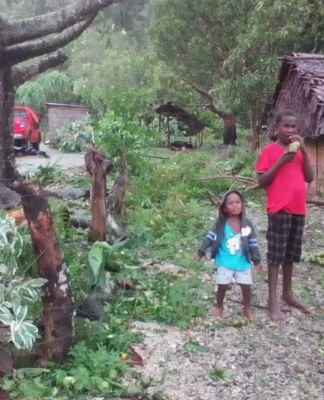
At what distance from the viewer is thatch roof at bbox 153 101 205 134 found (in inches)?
1026

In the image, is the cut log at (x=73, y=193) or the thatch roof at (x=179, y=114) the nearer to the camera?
the cut log at (x=73, y=193)

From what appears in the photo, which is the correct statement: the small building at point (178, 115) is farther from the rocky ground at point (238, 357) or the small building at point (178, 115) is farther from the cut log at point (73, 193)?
the rocky ground at point (238, 357)

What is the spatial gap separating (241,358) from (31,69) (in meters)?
9.42

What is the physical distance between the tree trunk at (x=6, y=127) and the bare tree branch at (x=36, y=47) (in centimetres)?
30

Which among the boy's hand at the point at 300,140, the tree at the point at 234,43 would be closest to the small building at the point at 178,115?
the tree at the point at 234,43

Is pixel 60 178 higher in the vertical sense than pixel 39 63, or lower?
lower

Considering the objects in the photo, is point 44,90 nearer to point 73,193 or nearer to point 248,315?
point 73,193

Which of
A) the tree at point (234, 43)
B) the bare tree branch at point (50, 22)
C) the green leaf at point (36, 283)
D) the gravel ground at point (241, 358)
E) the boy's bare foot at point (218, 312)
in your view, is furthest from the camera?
the tree at point (234, 43)

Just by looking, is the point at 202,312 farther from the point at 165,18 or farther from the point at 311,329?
the point at 165,18

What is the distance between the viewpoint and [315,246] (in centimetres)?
848

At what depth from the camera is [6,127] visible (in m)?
11.2

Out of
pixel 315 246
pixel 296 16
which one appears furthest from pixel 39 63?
pixel 315 246

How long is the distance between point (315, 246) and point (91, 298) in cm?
439

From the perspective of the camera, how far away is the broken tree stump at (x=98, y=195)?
7027 mm
